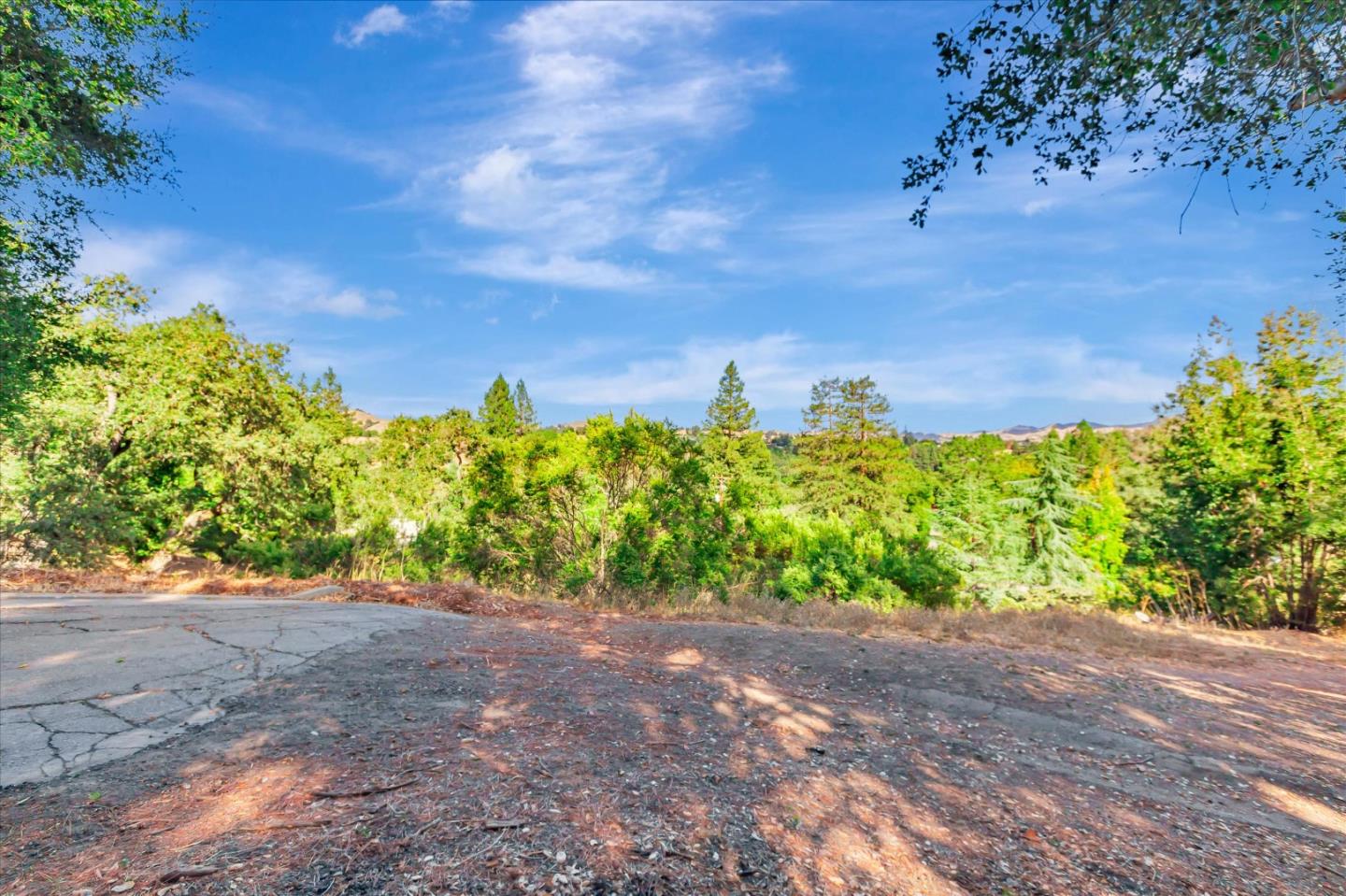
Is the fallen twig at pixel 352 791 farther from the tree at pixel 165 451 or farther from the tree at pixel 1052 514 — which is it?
the tree at pixel 1052 514

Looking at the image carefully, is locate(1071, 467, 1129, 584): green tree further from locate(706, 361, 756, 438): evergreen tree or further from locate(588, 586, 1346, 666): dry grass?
locate(706, 361, 756, 438): evergreen tree

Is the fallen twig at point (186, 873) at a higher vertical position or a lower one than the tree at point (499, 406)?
lower

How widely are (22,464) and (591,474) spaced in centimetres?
1062

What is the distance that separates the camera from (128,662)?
4266mm

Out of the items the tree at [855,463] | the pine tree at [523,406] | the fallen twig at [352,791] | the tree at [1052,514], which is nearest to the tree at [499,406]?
the pine tree at [523,406]

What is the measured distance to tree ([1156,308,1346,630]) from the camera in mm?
10172

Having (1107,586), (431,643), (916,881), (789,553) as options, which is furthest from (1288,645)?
(431,643)

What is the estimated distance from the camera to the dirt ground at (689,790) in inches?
83.7

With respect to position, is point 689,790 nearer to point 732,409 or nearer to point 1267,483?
point 1267,483

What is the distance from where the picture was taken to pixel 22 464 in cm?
1060

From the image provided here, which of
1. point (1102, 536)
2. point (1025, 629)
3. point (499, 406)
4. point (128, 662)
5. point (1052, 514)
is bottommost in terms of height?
point (1025, 629)

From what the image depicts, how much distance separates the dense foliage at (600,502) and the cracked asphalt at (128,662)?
4125 millimetres

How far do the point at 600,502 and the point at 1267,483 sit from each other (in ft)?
41.0

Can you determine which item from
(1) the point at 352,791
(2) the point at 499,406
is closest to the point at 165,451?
(1) the point at 352,791
